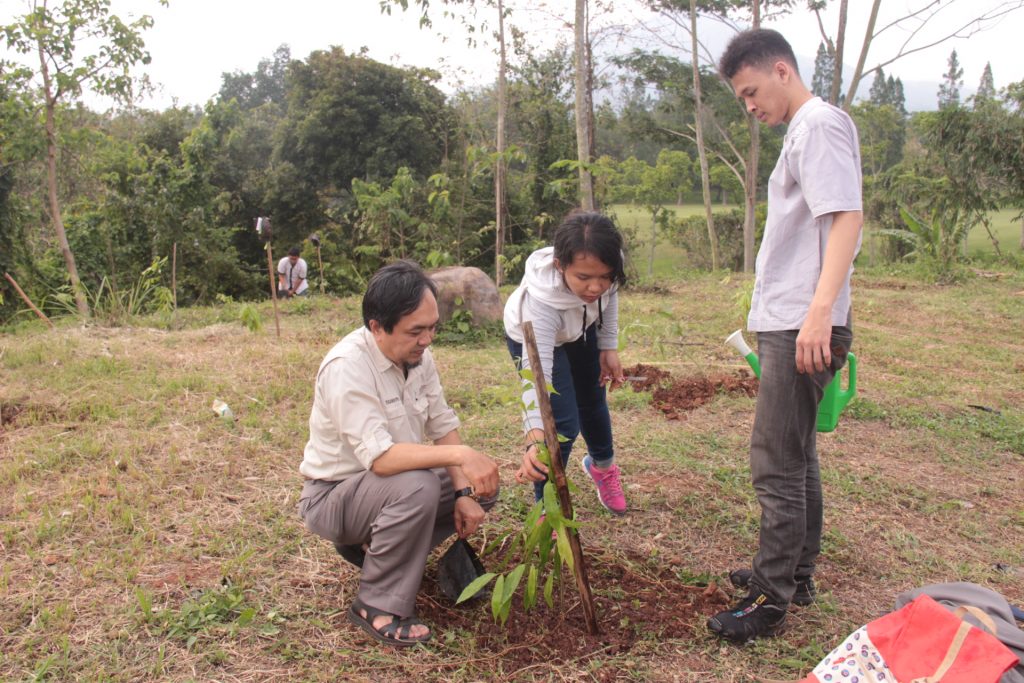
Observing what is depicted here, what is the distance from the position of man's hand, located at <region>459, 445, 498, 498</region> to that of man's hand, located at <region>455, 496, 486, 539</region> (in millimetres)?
166

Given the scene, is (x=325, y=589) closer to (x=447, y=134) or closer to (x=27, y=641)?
(x=27, y=641)

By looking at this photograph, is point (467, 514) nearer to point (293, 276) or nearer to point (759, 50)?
point (759, 50)

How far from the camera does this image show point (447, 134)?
14.6m

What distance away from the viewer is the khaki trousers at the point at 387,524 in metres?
2.05

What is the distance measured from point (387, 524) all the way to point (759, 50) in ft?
5.20

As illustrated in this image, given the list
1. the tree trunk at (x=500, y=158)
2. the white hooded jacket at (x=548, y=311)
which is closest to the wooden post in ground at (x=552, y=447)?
the white hooded jacket at (x=548, y=311)

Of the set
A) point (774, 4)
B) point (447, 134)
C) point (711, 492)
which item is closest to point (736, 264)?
point (774, 4)

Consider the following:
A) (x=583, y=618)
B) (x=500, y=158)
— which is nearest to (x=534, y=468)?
(x=583, y=618)

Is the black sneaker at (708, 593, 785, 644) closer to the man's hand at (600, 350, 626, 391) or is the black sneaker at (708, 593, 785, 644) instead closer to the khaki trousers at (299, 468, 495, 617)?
the khaki trousers at (299, 468, 495, 617)

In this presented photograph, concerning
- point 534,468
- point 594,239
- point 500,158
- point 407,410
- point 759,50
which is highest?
point 500,158

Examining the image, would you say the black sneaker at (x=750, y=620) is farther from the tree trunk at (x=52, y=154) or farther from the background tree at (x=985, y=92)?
the background tree at (x=985, y=92)

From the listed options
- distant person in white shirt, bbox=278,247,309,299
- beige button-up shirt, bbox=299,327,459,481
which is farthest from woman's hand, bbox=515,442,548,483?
distant person in white shirt, bbox=278,247,309,299

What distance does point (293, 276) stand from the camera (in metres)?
10.7

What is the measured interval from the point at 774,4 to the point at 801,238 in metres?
15.7
